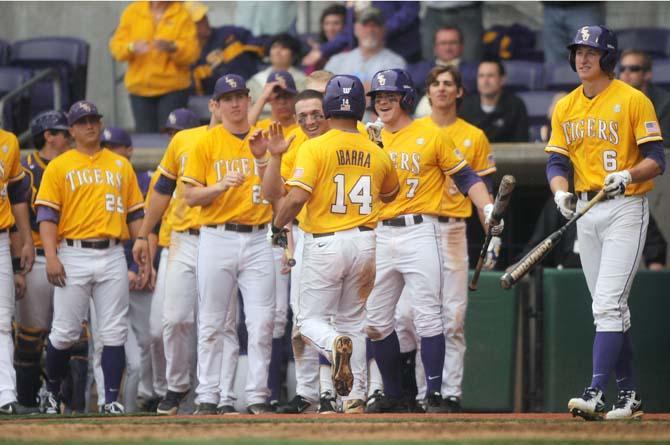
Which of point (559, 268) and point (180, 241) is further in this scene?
point (559, 268)

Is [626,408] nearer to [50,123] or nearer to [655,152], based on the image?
[655,152]

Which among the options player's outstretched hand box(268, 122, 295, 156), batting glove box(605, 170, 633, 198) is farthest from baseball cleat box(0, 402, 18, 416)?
batting glove box(605, 170, 633, 198)

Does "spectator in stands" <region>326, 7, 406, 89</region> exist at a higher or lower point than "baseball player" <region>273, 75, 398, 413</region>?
higher

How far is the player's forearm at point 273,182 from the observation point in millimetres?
7672

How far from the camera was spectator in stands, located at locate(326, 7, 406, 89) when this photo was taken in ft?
38.5

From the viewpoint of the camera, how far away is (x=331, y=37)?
501 inches

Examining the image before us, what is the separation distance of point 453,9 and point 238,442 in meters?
7.07

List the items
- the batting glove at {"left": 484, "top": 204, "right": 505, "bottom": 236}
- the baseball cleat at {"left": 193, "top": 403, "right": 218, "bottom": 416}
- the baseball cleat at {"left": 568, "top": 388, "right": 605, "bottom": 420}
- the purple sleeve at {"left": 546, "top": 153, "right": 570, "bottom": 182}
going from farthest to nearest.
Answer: the baseball cleat at {"left": 193, "top": 403, "right": 218, "bottom": 416}
the batting glove at {"left": 484, "top": 204, "right": 505, "bottom": 236}
the purple sleeve at {"left": 546, "top": 153, "right": 570, "bottom": 182}
the baseball cleat at {"left": 568, "top": 388, "right": 605, "bottom": 420}

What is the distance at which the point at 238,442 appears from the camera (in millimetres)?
6008

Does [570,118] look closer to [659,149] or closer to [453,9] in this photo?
[659,149]

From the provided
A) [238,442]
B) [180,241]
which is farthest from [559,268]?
[238,442]

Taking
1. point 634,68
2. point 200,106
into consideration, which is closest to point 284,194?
point 634,68

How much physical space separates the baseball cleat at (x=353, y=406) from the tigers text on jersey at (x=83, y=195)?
6.99 feet

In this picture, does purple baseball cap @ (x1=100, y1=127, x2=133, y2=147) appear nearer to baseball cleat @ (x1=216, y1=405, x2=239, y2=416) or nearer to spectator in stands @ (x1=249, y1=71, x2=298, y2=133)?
spectator in stands @ (x1=249, y1=71, x2=298, y2=133)
